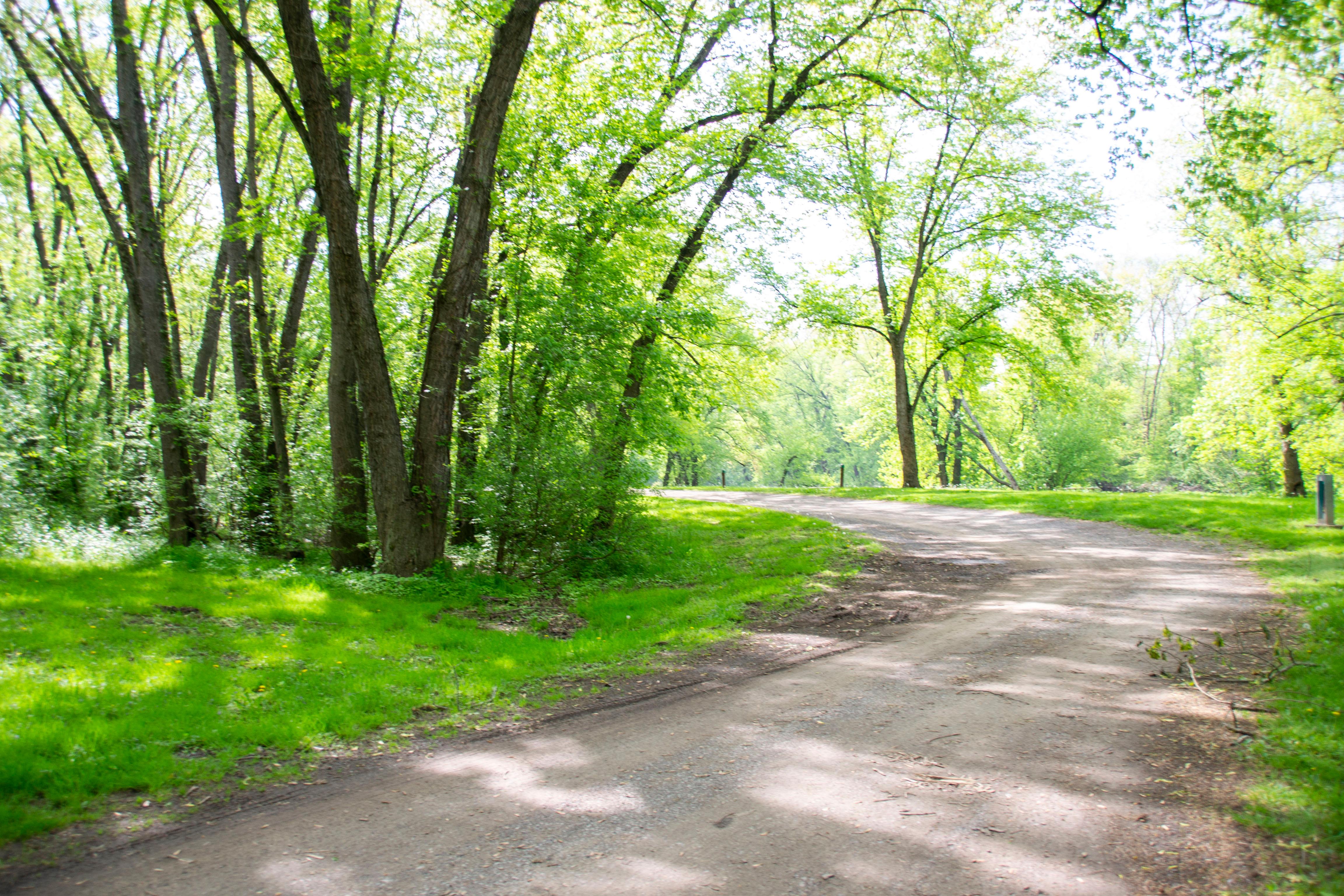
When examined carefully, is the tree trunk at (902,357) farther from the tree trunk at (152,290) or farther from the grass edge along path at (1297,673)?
the tree trunk at (152,290)

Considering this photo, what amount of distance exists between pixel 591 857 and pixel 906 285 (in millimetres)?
27349

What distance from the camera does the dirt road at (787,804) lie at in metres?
3.45

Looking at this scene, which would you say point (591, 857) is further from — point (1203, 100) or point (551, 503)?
point (1203, 100)

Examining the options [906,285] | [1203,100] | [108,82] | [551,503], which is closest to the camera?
[1203,100]

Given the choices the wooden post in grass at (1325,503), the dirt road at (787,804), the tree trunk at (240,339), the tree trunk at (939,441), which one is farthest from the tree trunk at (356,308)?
the tree trunk at (939,441)

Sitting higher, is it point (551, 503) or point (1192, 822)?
point (551, 503)

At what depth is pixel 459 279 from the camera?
34.9 feet

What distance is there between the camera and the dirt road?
3.45m

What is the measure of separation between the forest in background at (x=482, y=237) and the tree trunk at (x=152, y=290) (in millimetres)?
55

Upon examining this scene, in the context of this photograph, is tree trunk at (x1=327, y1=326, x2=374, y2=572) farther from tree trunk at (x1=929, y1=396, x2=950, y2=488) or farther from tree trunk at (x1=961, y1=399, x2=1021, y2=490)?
tree trunk at (x1=929, y1=396, x2=950, y2=488)

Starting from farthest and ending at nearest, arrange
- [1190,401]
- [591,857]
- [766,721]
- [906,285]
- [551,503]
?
[1190,401] < [906,285] < [551,503] < [766,721] < [591,857]

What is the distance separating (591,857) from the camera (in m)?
A: 3.65

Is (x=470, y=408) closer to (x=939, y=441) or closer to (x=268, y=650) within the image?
(x=268, y=650)

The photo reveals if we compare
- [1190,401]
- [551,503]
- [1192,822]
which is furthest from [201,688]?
[1190,401]
